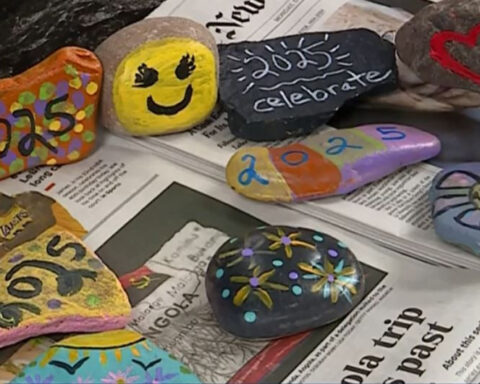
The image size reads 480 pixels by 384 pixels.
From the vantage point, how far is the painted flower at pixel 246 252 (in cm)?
59

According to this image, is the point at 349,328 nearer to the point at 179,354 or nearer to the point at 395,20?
the point at 179,354

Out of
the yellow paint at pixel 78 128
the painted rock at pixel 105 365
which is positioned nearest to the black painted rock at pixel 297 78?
the yellow paint at pixel 78 128

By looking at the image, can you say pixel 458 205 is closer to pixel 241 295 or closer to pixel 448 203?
pixel 448 203

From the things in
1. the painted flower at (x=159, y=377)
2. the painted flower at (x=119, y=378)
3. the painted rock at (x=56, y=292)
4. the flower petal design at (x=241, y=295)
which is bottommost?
the painted flower at (x=119, y=378)

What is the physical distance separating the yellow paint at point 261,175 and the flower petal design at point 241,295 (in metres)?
0.10

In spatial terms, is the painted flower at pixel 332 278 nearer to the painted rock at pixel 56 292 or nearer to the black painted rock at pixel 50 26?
the painted rock at pixel 56 292

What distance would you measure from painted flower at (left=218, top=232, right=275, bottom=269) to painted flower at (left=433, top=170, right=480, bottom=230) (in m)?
0.12

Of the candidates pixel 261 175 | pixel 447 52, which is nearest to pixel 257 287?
pixel 261 175

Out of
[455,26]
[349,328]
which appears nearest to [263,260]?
[349,328]

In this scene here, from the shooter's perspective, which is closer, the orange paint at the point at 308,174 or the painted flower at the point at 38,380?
the painted flower at the point at 38,380

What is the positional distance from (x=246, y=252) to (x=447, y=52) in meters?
0.23

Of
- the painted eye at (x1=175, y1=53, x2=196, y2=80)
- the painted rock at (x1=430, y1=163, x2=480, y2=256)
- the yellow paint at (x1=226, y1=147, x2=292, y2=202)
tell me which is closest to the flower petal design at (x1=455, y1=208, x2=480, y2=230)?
the painted rock at (x1=430, y1=163, x2=480, y2=256)

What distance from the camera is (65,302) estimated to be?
58 centimetres

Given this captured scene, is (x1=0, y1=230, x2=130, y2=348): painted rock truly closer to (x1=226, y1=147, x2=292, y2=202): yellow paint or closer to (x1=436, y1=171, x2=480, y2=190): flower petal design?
(x1=226, y1=147, x2=292, y2=202): yellow paint
